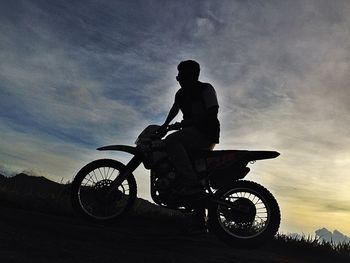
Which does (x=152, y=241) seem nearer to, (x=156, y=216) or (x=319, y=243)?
(x=156, y=216)

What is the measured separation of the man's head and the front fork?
1535mm

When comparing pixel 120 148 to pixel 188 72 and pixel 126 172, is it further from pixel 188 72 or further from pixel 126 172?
pixel 188 72

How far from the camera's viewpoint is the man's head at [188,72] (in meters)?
7.32

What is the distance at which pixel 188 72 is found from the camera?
7316mm

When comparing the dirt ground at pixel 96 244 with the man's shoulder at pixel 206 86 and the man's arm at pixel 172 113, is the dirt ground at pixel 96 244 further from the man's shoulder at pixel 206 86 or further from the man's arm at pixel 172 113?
the man's shoulder at pixel 206 86

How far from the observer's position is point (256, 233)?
6.76m

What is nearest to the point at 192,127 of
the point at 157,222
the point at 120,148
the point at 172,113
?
the point at 172,113

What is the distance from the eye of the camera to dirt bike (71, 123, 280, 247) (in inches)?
268

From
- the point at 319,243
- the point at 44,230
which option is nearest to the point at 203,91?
the point at 44,230

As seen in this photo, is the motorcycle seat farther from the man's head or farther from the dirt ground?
the dirt ground

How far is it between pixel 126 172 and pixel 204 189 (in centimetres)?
145

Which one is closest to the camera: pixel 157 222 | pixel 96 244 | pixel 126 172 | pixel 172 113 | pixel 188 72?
pixel 96 244

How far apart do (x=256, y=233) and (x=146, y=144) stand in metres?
2.35

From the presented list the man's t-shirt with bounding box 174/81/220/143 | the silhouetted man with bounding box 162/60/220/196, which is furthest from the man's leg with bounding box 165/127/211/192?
the man's t-shirt with bounding box 174/81/220/143
